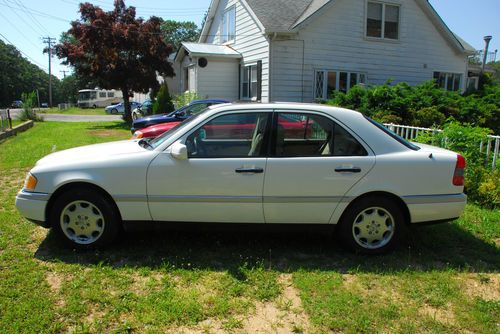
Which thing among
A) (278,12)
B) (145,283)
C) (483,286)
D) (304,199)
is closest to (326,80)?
(278,12)

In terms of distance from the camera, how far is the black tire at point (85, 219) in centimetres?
423

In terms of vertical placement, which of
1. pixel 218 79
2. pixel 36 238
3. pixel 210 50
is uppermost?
pixel 210 50

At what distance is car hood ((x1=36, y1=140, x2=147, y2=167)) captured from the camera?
431 cm

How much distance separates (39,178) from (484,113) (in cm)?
1255

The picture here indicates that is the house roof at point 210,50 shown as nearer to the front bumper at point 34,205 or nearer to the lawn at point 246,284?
the lawn at point 246,284

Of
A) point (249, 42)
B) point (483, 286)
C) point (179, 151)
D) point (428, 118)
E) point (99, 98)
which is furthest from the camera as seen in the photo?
point (99, 98)

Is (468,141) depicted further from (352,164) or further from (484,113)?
(484,113)

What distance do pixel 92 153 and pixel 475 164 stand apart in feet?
19.4

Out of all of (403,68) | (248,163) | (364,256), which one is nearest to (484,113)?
(403,68)

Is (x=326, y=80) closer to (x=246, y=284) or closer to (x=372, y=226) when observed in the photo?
(x=372, y=226)

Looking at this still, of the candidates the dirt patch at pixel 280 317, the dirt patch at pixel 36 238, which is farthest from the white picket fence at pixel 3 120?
the dirt patch at pixel 280 317

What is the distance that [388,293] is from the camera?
12.1 ft

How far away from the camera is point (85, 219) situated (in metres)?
4.30

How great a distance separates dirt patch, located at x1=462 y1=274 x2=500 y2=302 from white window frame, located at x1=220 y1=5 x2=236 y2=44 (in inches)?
642
